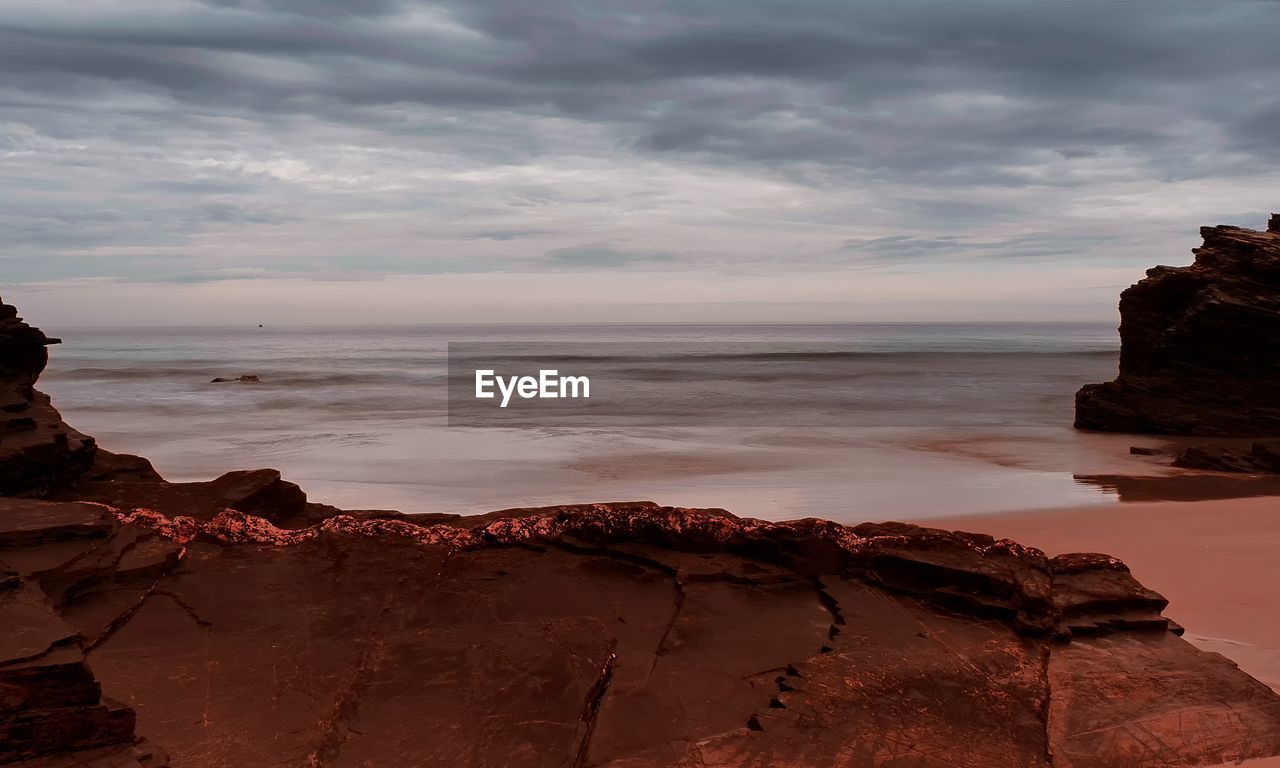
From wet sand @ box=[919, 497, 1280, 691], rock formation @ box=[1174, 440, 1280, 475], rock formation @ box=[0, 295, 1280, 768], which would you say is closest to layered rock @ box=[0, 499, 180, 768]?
rock formation @ box=[0, 295, 1280, 768]

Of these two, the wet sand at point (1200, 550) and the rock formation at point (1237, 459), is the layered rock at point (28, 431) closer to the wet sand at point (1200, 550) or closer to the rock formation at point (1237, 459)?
the wet sand at point (1200, 550)

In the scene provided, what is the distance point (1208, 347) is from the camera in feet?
58.2

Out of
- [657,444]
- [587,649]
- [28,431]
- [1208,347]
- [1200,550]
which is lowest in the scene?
[657,444]

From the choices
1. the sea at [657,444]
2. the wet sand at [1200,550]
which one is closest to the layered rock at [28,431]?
the sea at [657,444]

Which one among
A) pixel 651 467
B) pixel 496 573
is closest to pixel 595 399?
pixel 651 467

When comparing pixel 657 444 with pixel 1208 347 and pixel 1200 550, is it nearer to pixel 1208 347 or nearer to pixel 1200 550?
pixel 1208 347

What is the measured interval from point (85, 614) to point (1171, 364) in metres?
19.4

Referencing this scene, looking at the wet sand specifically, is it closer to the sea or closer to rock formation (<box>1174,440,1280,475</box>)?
the sea

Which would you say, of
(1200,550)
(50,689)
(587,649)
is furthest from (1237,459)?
(50,689)

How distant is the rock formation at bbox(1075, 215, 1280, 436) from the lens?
A: 17156mm

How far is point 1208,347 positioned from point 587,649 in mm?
17772

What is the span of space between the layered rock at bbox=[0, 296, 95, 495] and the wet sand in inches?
312

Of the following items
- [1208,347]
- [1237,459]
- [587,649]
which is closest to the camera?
[587,649]

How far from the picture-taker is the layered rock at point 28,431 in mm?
6738
